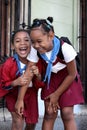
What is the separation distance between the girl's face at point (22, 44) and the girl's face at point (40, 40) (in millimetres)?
314

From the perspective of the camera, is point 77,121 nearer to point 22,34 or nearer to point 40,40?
point 22,34

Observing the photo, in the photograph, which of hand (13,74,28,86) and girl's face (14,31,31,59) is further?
girl's face (14,31,31,59)

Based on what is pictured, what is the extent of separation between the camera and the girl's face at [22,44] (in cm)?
428

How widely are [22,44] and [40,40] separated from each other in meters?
0.40

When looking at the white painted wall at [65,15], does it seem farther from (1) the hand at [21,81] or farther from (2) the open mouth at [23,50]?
(1) the hand at [21,81]

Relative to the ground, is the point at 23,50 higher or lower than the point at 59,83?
higher

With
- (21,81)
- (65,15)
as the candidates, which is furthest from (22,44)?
(65,15)

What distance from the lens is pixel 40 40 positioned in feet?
12.9

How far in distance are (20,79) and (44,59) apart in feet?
0.96

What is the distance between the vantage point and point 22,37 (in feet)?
14.2

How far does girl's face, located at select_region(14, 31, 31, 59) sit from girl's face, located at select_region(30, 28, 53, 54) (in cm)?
31

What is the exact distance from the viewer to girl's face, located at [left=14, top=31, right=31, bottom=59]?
14.0 feet

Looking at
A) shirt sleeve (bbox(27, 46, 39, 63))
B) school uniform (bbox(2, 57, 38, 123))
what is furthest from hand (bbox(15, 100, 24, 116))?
shirt sleeve (bbox(27, 46, 39, 63))

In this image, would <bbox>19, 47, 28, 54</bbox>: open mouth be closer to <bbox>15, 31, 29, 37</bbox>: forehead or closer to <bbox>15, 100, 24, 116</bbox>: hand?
<bbox>15, 31, 29, 37</bbox>: forehead
